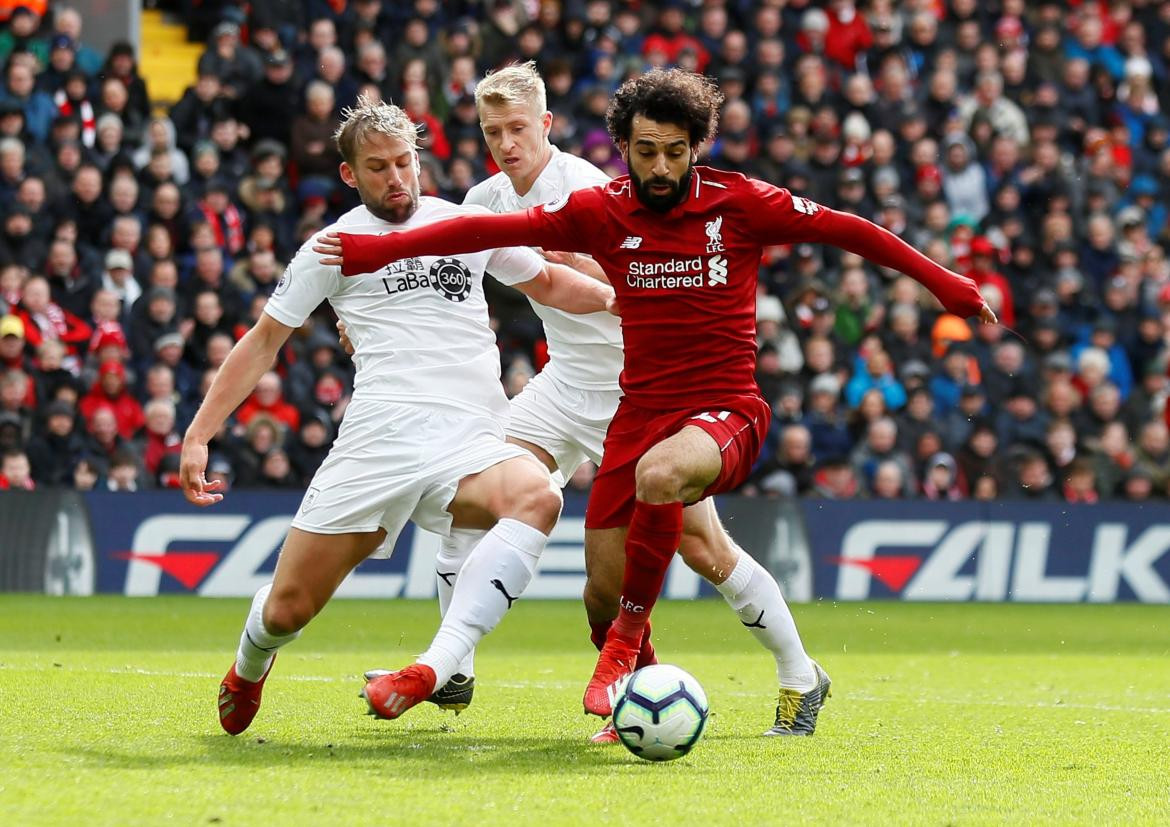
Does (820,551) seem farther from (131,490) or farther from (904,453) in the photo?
(131,490)

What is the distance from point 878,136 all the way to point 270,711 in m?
11.5

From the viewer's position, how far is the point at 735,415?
6469 millimetres

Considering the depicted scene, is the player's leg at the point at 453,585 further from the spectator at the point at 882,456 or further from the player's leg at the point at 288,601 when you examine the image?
the spectator at the point at 882,456

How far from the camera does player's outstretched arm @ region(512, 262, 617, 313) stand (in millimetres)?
6964

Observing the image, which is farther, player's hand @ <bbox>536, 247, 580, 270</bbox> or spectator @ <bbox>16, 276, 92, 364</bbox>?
spectator @ <bbox>16, 276, 92, 364</bbox>

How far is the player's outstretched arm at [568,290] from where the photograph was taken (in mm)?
6964

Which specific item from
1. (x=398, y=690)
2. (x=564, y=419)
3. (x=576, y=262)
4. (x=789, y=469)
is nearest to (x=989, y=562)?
(x=789, y=469)

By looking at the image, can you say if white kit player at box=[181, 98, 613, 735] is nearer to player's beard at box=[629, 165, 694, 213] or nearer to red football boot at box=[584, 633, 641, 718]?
red football boot at box=[584, 633, 641, 718]

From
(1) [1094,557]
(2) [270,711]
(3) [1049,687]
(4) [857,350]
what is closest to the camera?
(2) [270,711]

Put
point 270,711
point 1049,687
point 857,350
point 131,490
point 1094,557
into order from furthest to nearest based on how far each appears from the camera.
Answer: point 857,350, point 1094,557, point 131,490, point 1049,687, point 270,711

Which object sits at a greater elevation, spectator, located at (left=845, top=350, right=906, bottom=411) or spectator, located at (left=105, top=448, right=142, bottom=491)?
spectator, located at (left=845, top=350, right=906, bottom=411)

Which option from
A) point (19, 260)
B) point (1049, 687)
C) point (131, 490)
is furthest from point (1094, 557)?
point (19, 260)

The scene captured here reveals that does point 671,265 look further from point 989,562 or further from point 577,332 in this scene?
point 989,562

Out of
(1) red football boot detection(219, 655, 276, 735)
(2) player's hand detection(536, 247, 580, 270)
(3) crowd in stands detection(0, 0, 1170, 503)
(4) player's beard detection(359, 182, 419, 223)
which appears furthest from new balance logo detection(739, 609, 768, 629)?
(3) crowd in stands detection(0, 0, 1170, 503)
